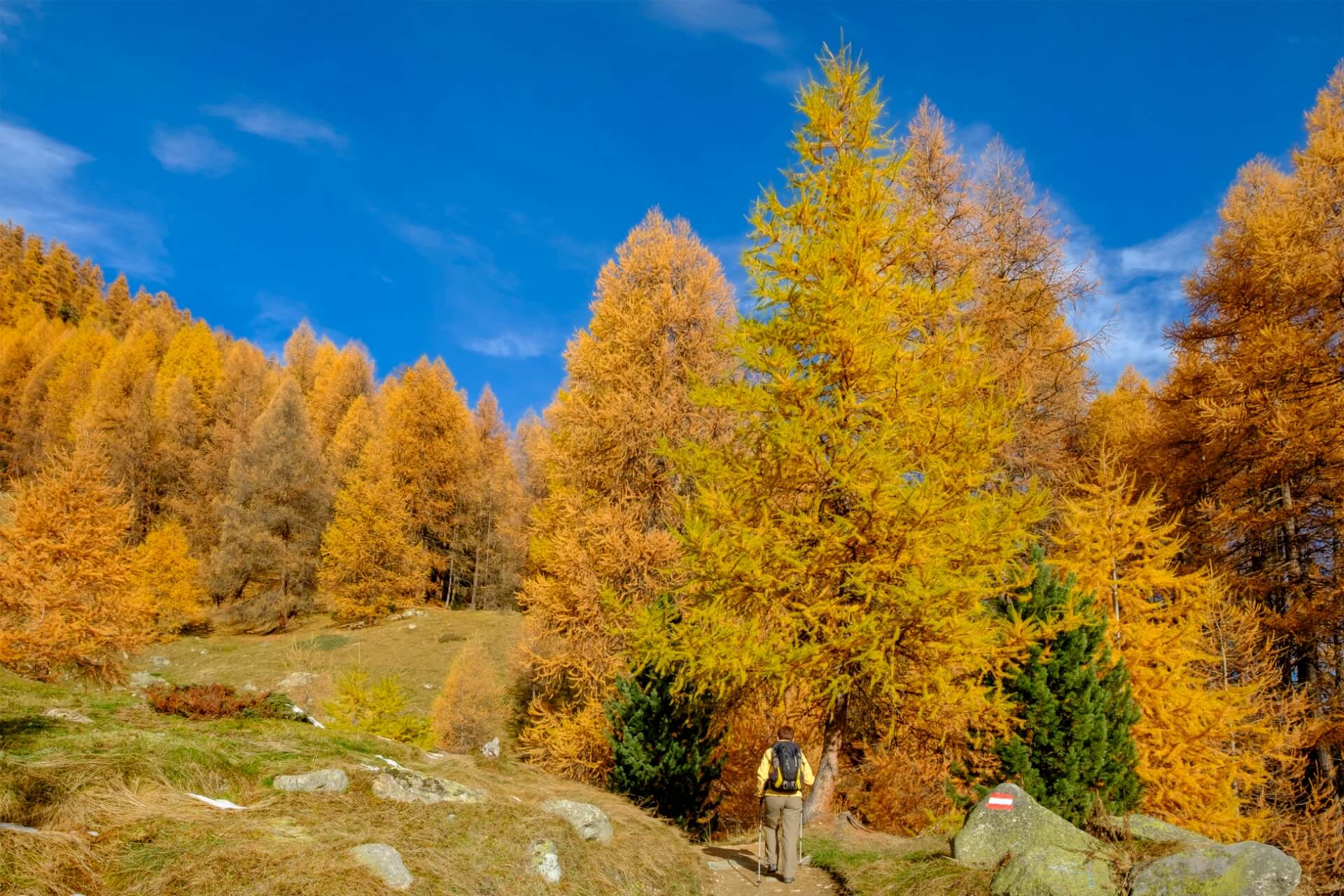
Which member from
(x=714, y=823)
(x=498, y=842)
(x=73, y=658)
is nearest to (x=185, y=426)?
(x=73, y=658)

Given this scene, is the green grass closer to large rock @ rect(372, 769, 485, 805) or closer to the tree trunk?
the tree trunk

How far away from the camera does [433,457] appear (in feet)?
130

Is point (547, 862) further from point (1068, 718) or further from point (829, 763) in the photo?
point (1068, 718)

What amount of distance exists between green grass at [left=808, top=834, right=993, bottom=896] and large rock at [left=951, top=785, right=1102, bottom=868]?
0.20 meters

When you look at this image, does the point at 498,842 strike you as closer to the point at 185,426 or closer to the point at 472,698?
the point at 472,698

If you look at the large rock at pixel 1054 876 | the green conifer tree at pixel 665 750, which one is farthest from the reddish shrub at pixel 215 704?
the large rock at pixel 1054 876

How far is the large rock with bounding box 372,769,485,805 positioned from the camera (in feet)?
21.6

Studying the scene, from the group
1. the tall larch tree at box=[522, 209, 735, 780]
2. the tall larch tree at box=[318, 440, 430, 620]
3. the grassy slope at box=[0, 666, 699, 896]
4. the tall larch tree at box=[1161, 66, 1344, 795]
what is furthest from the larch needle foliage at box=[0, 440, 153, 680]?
the tall larch tree at box=[1161, 66, 1344, 795]

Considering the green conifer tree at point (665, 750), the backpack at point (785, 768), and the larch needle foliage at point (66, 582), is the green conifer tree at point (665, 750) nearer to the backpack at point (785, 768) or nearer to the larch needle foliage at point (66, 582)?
the backpack at point (785, 768)

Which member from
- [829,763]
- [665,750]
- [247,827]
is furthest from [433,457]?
[247,827]

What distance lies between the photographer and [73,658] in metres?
14.4

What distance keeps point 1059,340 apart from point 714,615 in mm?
12835

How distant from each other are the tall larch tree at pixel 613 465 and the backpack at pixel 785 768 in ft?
24.7

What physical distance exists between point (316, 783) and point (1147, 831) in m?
7.43
